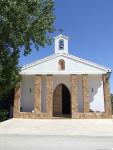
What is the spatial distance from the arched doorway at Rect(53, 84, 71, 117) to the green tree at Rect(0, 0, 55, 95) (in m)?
A: 7.02

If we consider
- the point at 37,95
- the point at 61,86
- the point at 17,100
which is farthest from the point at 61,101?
the point at 17,100

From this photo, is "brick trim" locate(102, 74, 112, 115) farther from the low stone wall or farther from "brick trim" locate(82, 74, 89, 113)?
"brick trim" locate(82, 74, 89, 113)

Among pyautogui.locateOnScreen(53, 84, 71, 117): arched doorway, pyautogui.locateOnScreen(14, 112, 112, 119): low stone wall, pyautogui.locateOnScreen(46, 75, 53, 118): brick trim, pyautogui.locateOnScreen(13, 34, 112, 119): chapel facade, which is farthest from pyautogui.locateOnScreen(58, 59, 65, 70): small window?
pyautogui.locateOnScreen(14, 112, 112, 119): low stone wall

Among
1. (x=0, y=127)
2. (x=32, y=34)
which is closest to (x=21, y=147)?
(x=0, y=127)

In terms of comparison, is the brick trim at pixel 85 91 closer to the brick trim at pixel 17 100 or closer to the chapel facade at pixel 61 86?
the chapel facade at pixel 61 86

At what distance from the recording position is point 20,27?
50.2ft

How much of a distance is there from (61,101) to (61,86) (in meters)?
1.50

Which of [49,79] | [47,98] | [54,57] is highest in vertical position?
[54,57]

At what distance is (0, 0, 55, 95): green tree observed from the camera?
1434cm

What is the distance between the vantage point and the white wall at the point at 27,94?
23.9m

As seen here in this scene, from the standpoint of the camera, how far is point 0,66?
53.1 ft

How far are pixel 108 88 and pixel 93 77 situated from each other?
2.21 metres

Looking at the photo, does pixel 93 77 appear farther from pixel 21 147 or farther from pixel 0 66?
pixel 21 147

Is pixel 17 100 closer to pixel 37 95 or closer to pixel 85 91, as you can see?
pixel 37 95
